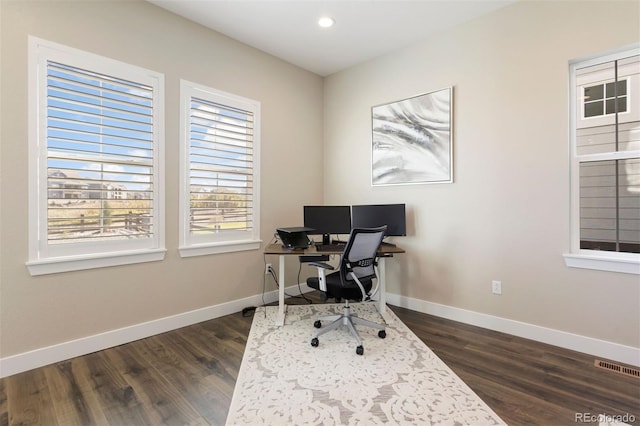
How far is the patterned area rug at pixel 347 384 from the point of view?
1.69 m

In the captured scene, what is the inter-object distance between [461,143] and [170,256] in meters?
3.17

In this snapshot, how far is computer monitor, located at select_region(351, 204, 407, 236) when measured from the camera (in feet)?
10.9

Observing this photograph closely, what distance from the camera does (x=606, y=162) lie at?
2436 mm

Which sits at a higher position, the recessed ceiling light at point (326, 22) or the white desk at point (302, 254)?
the recessed ceiling light at point (326, 22)

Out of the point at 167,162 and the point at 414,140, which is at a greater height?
the point at 414,140

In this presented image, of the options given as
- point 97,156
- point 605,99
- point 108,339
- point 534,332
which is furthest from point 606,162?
point 108,339

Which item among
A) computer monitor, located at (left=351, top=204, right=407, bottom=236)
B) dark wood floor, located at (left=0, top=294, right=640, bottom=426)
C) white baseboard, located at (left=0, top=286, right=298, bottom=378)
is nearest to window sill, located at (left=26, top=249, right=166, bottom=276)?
white baseboard, located at (left=0, top=286, right=298, bottom=378)

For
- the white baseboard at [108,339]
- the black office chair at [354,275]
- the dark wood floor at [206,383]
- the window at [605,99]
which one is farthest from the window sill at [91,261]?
the window at [605,99]

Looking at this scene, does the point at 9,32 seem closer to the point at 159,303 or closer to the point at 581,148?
the point at 159,303

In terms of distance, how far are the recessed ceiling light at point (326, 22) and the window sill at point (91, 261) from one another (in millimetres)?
2736

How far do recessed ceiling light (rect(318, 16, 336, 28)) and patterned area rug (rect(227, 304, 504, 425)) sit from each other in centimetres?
305

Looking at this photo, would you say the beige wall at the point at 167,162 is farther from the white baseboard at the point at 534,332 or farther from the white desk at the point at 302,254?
the white baseboard at the point at 534,332

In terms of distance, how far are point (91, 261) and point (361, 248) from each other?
222 cm

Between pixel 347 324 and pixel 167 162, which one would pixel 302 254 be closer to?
pixel 347 324
